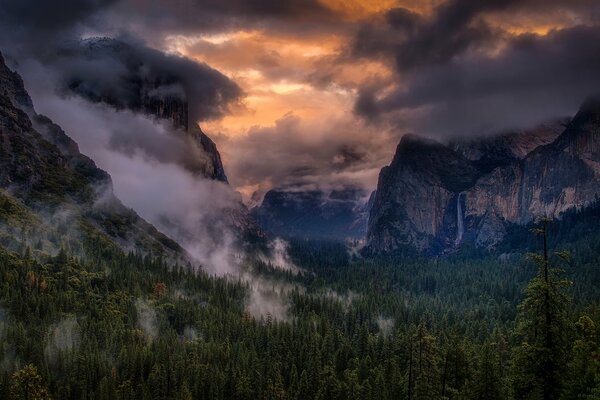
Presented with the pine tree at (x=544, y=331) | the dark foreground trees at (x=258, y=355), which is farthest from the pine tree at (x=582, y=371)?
the pine tree at (x=544, y=331)

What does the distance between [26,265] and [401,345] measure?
131 meters

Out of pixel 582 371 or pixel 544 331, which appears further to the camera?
pixel 582 371

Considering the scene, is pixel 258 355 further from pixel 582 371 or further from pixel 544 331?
pixel 544 331

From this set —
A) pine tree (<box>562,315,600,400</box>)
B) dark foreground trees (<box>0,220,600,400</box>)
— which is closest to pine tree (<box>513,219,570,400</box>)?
dark foreground trees (<box>0,220,600,400</box>)

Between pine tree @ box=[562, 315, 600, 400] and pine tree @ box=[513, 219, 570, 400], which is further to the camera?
pine tree @ box=[562, 315, 600, 400]

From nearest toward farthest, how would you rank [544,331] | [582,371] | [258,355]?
[544,331]
[582,371]
[258,355]

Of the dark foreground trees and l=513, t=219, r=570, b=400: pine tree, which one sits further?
the dark foreground trees

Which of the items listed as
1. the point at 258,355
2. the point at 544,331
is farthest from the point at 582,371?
the point at 258,355

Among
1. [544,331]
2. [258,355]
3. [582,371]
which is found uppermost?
[544,331]

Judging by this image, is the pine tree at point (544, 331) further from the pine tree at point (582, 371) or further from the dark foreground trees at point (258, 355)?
the pine tree at point (582, 371)

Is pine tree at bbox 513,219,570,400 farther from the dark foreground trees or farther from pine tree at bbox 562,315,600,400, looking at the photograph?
pine tree at bbox 562,315,600,400

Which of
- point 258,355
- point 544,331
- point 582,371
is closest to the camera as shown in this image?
point 544,331

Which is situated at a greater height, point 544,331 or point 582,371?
point 544,331

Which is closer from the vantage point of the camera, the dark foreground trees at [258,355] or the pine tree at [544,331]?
the pine tree at [544,331]
